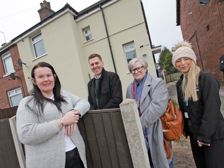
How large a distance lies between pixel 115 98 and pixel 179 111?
837 millimetres

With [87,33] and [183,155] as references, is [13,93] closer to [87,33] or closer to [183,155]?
[87,33]

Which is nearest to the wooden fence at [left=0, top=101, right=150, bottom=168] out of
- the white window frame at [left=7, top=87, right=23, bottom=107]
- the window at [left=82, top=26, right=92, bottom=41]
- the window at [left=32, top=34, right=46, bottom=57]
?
the window at [left=82, top=26, right=92, bottom=41]

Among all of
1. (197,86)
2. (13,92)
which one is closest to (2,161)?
→ (197,86)

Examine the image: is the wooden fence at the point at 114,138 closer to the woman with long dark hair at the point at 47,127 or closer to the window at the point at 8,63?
the woman with long dark hair at the point at 47,127

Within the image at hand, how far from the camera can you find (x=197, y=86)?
2.80m

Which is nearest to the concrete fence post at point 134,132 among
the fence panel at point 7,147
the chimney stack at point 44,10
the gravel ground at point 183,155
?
the fence panel at point 7,147

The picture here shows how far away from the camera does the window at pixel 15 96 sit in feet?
63.7

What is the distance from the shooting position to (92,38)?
15.2 metres

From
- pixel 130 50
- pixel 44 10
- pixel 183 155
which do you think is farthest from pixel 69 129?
pixel 44 10

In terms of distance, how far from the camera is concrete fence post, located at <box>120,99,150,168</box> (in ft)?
8.59

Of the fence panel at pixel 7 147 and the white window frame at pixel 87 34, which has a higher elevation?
the white window frame at pixel 87 34

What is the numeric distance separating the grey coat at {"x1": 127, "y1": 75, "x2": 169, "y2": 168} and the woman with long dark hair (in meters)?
0.79

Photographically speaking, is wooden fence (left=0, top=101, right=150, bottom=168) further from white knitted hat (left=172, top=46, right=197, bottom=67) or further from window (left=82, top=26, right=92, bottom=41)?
window (left=82, top=26, right=92, bottom=41)

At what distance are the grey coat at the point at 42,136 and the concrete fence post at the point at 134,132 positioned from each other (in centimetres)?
66
